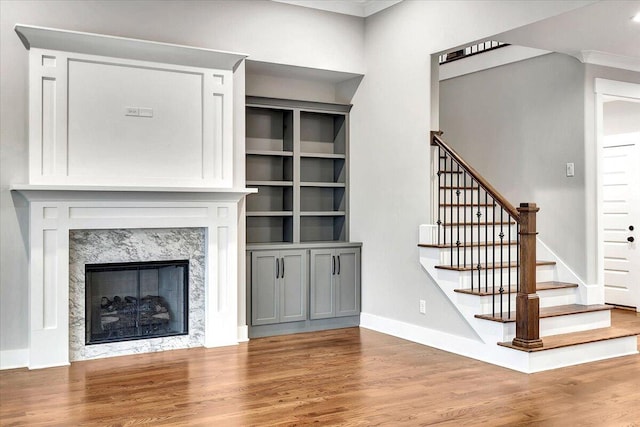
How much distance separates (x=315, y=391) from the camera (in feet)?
13.6

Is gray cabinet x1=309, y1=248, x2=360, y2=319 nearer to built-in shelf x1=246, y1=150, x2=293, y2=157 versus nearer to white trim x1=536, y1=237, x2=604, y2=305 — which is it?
built-in shelf x1=246, y1=150, x2=293, y2=157

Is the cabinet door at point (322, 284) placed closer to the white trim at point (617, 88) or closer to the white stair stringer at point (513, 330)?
the white stair stringer at point (513, 330)

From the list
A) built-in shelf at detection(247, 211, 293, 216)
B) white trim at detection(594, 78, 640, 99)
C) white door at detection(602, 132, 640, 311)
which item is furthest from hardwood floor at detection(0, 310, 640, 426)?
white door at detection(602, 132, 640, 311)

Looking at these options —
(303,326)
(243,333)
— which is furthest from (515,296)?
(243,333)

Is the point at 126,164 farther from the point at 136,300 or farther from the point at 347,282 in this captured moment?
the point at 347,282

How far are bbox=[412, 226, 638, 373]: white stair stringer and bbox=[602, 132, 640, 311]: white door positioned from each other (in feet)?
7.35

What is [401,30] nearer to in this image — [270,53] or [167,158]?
[270,53]

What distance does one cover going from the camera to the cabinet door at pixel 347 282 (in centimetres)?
636

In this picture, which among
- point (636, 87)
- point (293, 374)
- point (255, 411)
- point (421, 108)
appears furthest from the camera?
point (636, 87)

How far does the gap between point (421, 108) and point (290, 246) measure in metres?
1.81

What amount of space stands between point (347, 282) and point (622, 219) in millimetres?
3655

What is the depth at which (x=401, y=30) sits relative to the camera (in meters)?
5.89

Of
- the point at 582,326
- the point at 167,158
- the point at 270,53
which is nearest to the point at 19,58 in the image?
the point at 167,158

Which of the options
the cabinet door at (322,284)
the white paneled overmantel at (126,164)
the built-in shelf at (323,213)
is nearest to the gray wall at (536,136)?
the built-in shelf at (323,213)
